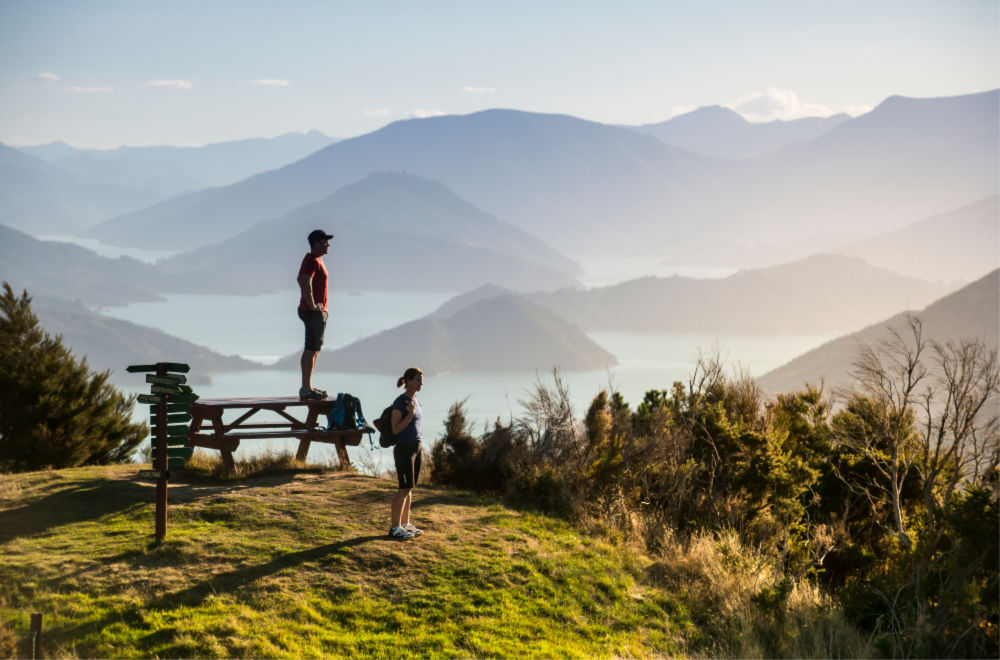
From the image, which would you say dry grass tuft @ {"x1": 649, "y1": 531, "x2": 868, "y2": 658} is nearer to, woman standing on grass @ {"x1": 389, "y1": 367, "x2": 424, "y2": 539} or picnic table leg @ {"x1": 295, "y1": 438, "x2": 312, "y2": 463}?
woman standing on grass @ {"x1": 389, "y1": 367, "x2": 424, "y2": 539}

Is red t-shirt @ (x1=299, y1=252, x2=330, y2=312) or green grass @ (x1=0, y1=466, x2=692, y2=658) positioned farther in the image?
red t-shirt @ (x1=299, y1=252, x2=330, y2=312)

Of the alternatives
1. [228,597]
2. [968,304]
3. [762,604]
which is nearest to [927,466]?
[762,604]

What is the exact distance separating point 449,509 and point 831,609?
512 centimetres

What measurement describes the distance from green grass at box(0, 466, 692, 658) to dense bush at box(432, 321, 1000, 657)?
6.23ft

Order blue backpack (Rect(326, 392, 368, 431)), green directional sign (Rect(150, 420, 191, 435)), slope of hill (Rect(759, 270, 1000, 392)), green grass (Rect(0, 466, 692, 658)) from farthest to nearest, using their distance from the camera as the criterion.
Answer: slope of hill (Rect(759, 270, 1000, 392)) → blue backpack (Rect(326, 392, 368, 431)) → green directional sign (Rect(150, 420, 191, 435)) → green grass (Rect(0, 466, 692, 658))

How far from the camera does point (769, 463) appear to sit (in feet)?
41.1

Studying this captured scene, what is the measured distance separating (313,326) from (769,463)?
24.3 feet

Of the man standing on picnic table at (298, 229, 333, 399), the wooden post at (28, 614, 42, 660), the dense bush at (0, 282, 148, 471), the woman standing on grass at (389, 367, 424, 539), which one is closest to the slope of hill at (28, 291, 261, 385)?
the dense bush at (0, 282, 148, 471)

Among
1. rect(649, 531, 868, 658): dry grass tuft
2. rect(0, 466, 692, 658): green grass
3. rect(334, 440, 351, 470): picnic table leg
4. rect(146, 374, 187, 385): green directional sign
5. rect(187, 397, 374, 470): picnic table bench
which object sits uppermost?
rect(146, 374, 187, 385): green directional sign

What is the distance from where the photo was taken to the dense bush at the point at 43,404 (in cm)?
1630

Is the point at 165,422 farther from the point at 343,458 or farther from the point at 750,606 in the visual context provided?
the point at 750,606

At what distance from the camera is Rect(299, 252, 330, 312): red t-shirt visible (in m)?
11.6

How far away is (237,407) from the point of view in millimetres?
12102

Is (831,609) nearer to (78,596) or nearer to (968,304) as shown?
Result: (78,596)
